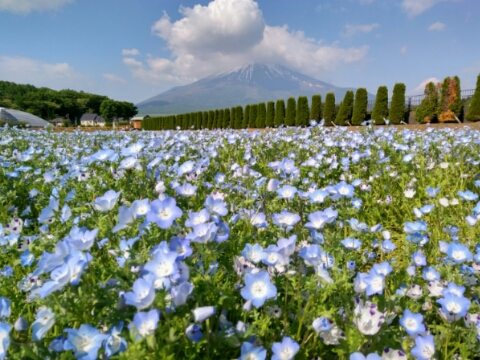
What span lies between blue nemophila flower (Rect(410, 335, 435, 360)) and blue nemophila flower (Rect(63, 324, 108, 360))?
3.46ft

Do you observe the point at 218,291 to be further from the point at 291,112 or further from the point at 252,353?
the point at 291,112

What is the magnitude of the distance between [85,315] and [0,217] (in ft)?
6.66

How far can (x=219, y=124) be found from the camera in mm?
25406

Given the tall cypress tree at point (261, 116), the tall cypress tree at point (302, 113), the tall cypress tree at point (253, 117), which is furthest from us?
the tall cypress tree at point (253, 117)

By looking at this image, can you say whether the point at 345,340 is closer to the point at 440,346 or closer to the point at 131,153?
the point at 440,346

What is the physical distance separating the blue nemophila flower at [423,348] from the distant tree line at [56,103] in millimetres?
89315

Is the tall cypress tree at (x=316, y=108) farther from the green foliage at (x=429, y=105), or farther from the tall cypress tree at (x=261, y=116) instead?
the green foliage at (x=429, y=105)

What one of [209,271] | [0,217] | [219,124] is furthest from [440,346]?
[219,124]

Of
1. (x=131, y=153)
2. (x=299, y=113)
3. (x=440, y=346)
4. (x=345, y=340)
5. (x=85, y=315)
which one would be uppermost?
(x=299, y=113)

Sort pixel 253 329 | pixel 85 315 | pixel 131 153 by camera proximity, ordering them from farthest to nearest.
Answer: pixel 131 153
pixel 253 329
pixel 85 315

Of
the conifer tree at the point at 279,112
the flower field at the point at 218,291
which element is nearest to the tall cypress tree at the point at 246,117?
the conifer tree at the point at 279,112

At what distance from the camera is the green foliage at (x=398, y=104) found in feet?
56.4

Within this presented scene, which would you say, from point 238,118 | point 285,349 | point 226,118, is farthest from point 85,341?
point 226,118

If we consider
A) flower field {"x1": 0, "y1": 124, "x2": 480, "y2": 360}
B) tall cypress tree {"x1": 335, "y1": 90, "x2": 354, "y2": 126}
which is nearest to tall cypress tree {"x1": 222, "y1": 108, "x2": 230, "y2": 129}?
tall cypress tree {"x1": 335, "y1": 90, "x2": 354, "y2": 126}
